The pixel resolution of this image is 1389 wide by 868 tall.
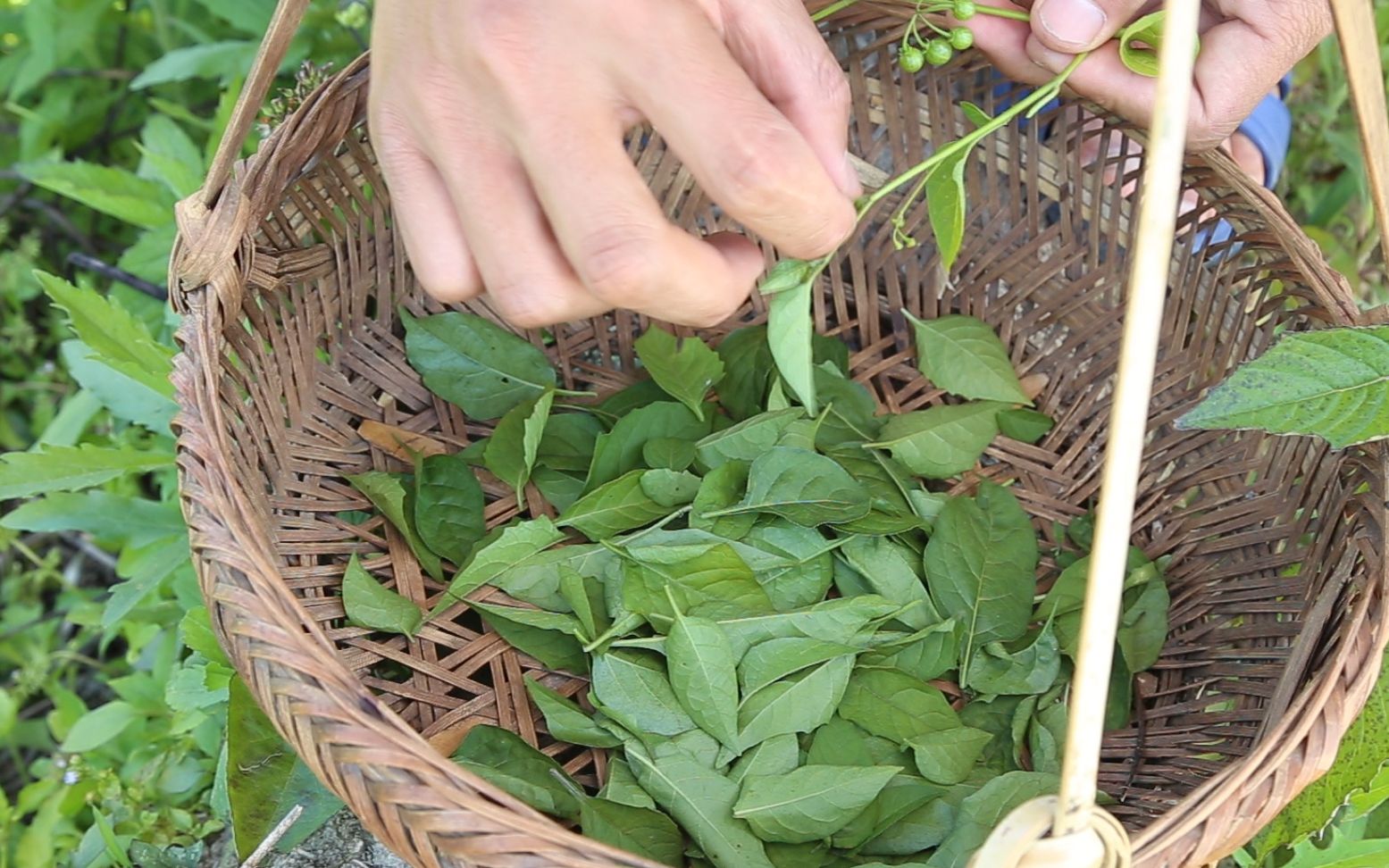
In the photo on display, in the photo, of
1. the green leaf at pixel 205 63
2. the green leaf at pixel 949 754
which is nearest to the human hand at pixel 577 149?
the green leaf at pixel 949 754

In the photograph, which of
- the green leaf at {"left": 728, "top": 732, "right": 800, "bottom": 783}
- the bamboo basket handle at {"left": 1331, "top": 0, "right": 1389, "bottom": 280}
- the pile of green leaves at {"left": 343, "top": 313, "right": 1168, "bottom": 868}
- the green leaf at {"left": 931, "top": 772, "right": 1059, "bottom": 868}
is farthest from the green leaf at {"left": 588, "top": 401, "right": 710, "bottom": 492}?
the bamboo basket handle at {"left": 1331, "top": 0, "right": 1389, "bottom": 280}

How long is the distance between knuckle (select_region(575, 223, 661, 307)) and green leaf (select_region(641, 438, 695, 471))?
13.1 inches

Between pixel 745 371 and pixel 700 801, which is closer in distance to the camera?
pixel 700 801

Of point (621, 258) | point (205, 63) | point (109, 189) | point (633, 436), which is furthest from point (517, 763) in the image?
point (205, 63)

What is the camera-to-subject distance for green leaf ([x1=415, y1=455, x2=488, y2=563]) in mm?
770

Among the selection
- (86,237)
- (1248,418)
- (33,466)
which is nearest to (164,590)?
(33,466)

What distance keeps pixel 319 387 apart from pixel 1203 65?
2.27ft

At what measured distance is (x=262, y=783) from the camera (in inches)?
27.4

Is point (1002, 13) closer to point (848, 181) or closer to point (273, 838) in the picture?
point (848, 181)

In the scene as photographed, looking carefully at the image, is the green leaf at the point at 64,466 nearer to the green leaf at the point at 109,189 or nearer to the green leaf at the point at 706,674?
the green leaf at the point at 109,189

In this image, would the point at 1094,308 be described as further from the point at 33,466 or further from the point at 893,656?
the point at 33,466

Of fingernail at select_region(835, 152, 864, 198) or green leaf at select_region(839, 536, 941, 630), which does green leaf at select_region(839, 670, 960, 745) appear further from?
fingernail at select_region(835, 152, 864, 198)

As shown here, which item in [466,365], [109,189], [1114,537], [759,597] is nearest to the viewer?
[1114,537]

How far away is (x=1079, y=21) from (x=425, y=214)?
472 mm
